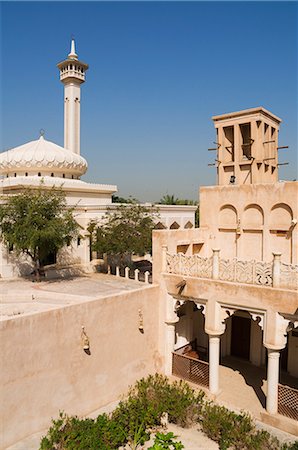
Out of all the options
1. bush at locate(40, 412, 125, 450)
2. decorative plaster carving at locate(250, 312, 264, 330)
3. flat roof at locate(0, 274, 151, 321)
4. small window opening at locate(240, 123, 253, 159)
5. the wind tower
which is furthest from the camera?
small window opening at locate(240, 123, 253, 159)

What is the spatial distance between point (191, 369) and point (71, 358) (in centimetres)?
409

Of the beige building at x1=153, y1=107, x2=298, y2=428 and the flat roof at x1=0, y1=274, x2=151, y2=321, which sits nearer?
the beige building at x1=153, y1=107, x2=298, y2=428

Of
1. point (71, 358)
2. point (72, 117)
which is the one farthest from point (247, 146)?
point (72, 117)

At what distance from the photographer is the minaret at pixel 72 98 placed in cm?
3047

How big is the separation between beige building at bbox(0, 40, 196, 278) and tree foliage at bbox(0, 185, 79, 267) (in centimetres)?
222

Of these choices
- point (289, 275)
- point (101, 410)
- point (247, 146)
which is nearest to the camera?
point (289, 275)

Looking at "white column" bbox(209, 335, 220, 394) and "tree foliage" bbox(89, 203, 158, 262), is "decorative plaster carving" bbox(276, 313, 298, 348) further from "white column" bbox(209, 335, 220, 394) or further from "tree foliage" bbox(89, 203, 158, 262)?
"tree foliage" bbox(89, 203, 158, 262)

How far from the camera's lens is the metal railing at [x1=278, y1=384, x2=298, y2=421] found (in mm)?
8969

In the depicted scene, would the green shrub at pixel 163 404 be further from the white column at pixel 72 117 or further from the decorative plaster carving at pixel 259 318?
the white column at pixel 72 117

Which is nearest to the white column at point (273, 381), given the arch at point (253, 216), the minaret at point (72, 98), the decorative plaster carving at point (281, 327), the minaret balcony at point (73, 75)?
the decorative plaster carving at point (281, 327)

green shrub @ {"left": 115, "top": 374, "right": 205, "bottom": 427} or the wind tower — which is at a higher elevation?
the wind tower

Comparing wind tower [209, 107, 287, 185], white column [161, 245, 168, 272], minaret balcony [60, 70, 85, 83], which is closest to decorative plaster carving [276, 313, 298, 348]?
white column [161, 245, 168, 272]

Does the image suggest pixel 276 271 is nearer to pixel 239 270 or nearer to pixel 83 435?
pixel 239 270

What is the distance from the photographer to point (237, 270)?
983cm
